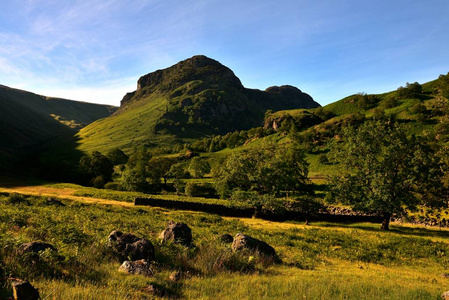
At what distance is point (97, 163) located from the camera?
91812 millimetres

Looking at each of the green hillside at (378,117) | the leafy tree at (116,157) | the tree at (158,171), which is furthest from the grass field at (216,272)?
the leafy tree at (116,157)

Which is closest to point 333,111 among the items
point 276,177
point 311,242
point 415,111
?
point 415,111

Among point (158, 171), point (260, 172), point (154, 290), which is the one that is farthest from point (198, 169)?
point (154, 290)

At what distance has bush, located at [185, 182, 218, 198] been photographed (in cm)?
7038

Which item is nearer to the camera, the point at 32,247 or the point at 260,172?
the point at 32,247

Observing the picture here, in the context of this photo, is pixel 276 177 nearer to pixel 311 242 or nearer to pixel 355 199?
pixel 355 199

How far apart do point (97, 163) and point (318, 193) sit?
79.1m

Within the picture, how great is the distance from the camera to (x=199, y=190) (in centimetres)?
7144

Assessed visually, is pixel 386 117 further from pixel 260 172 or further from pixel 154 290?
pixel 154 290

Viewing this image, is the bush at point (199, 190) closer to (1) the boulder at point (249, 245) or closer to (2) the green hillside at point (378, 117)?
(2) the green hillside at point (378, 117)

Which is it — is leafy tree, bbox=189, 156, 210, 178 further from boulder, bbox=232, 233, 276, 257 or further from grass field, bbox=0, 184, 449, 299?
boulder, bbox=232, 233, 276, 257

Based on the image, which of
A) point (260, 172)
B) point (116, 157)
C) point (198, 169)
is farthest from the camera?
point (116, 157)

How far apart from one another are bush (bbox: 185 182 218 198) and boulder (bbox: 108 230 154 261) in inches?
2257

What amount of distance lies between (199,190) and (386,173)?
1948 inches
